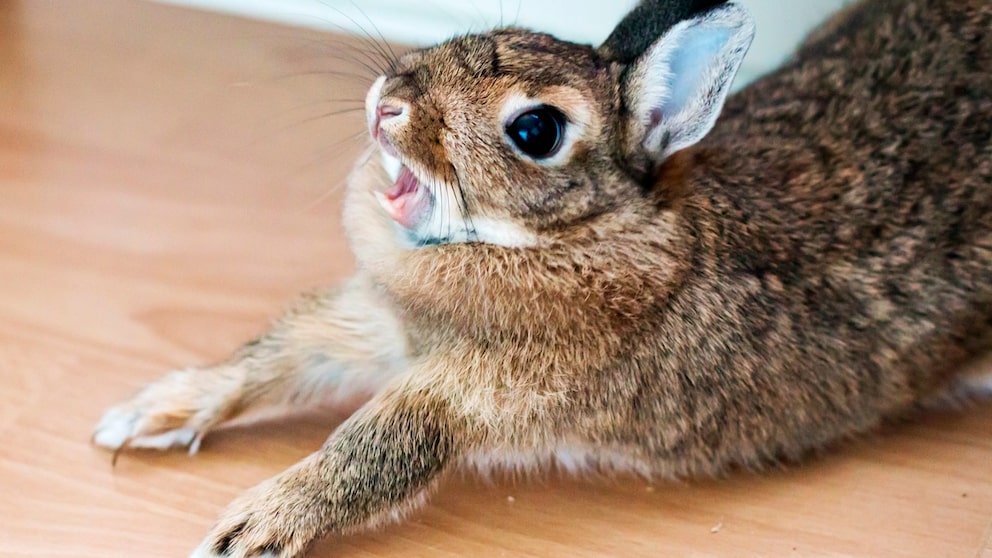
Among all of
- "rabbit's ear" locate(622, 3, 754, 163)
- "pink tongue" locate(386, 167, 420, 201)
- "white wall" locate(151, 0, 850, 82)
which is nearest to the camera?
"rabbit's ear" locate(622, 3, 754, 163)

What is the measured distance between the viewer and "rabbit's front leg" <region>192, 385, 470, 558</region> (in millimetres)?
844

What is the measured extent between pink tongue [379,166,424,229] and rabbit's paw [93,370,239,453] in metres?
0.28

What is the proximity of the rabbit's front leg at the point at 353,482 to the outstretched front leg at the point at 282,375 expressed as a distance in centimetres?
12

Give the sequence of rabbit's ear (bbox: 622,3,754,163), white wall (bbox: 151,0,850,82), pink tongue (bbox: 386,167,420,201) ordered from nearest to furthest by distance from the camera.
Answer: rabbit's ear (bbox: 622,3,754,163)
pink tongue (bbox: 386,167,420,201)
white wall (bbox: 151,0,850,82)

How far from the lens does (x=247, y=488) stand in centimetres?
95

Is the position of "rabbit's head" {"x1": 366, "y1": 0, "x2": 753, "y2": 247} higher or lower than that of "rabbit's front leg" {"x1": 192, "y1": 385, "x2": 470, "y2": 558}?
higher

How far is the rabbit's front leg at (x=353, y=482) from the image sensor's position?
0.84 m

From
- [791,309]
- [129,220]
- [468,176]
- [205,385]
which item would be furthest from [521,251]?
[129,220]

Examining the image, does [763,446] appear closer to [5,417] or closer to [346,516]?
[346,516]

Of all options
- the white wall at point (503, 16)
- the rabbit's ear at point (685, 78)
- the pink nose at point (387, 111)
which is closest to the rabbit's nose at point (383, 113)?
the pink nose at point (387, 111)

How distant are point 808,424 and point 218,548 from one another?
0.57m

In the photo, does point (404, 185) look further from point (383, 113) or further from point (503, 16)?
point (503, 16)

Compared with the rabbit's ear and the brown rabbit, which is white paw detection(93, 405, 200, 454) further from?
the rabbit's ear

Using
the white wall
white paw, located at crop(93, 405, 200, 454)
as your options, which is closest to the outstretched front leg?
white paw, located at crop(93, 405, 200, 454)
